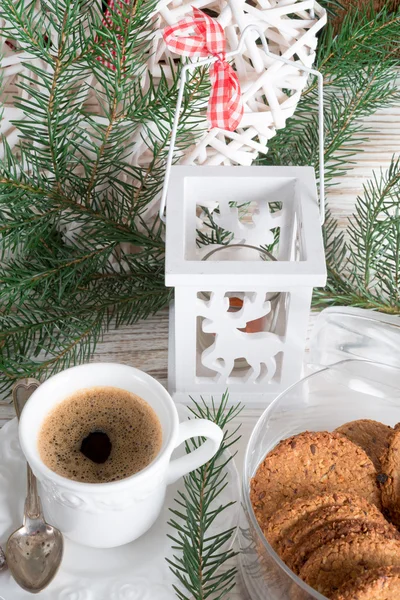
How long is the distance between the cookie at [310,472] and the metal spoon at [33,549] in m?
0.17

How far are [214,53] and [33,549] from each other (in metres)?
0.43

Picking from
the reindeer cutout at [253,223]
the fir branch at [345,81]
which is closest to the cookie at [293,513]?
the reindeer cutout at [253,223]

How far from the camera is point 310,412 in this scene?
2.25 ft

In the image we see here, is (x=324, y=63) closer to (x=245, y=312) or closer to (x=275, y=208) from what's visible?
(x=275, y=208)

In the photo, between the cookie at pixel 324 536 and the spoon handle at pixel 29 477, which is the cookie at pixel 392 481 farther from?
the spoon handle at pixel 29 477

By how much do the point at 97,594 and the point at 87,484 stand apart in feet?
0.32

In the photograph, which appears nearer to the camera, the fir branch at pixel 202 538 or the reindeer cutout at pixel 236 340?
the fir branch at pixel 202 538

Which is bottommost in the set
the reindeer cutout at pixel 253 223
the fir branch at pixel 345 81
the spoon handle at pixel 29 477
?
the spoon handle at pixel 29 477

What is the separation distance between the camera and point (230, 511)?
0.63 metres

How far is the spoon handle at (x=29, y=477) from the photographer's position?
0.62m

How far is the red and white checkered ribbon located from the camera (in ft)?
Answer: 2.01

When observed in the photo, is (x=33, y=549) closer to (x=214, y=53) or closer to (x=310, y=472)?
(x=310, y=472)

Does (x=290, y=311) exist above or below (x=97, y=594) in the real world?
above

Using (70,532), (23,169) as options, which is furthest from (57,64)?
(70,532)
